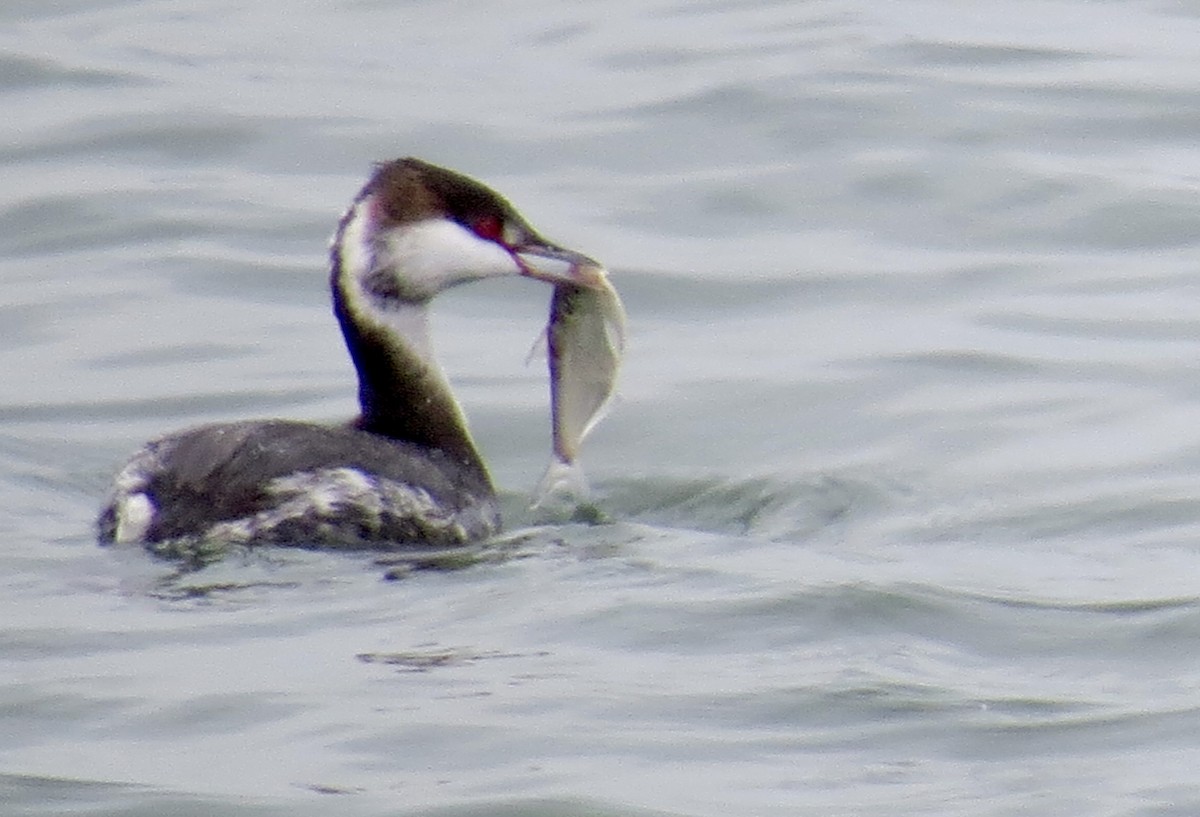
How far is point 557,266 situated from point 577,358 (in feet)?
0.96

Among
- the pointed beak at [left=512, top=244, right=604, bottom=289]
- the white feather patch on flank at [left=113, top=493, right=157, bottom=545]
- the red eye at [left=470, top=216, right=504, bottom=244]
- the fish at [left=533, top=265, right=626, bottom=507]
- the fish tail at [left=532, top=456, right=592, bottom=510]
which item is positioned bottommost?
the fish tail at [left=532, top=456, right=592, bottom=510]

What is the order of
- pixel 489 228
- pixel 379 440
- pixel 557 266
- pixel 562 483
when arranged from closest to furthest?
pixel 379 440, pixel 557 266, pixel 489 228, pixel 562 483

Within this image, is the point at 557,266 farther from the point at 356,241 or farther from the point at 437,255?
the point at 356,241

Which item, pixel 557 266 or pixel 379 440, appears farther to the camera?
pixel 557 266

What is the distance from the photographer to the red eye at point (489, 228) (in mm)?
8266

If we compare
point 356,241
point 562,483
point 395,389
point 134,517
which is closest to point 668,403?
point 562,483

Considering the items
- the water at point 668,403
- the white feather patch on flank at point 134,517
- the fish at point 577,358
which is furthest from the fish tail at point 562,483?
the white feather patch on flank at point 134,517

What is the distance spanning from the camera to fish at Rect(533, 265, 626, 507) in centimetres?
822

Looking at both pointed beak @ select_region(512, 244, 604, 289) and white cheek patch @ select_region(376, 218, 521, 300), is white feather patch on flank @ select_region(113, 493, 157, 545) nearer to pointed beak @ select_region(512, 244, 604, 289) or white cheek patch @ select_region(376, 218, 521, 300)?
white cheek patch @ select_region(376, 218, 521, 300)

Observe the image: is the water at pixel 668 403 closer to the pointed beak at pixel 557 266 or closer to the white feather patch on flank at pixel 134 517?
the white feather patch on flank at pixel 134 517

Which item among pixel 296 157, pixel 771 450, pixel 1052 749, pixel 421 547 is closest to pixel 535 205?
pixel 296 157

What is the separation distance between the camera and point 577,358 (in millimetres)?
8289

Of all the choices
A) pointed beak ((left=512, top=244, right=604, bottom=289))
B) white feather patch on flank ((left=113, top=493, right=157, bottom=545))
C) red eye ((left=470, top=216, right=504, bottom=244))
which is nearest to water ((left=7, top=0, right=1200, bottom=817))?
white feather patch on flank ((left=113, top=493, right=157, bottom=545))

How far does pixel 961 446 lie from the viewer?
9.19 metres
